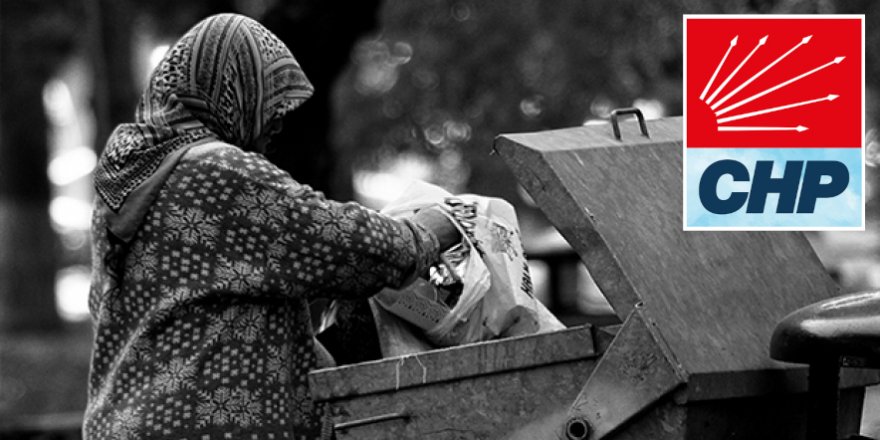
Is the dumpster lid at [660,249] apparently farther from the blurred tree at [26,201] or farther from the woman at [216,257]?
the blurred tree at [26,201]

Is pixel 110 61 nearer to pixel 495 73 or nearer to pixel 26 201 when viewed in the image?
pixel 495 73

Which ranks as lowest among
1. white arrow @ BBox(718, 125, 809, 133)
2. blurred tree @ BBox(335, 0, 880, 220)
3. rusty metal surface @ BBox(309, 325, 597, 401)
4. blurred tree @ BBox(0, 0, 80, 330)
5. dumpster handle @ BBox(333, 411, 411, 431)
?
blurred tree @ BBox(0, 0, 80, 330)

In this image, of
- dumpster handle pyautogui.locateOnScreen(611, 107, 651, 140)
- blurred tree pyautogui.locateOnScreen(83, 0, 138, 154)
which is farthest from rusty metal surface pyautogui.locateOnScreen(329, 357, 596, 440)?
blurred tree pyautogui.locateOnScreen(83, 0, 138, 154)

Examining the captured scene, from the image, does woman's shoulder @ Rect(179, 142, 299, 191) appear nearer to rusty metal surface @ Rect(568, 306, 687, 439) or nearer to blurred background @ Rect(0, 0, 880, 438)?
rusty metal surface @ Rect(568, 306, 687, 439)

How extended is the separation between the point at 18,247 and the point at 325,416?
555 inches

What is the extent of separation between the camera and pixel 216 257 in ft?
10.2

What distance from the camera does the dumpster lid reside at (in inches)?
121

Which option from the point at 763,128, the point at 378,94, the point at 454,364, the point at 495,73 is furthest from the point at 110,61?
the point at 454,364

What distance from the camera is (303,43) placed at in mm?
6543

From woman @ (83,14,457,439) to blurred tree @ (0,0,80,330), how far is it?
43.2 ft

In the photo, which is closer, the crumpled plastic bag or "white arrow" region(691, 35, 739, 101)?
the crumpled plastic bag

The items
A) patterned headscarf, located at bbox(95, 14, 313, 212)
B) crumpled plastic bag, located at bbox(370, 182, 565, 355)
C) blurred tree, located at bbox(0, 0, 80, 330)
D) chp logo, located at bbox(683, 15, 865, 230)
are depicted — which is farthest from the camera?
blurred tree, located at bbox(0, 0, 80, 330)

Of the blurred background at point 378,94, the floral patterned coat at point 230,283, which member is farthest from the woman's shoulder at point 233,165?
the blurred background at point 378,94

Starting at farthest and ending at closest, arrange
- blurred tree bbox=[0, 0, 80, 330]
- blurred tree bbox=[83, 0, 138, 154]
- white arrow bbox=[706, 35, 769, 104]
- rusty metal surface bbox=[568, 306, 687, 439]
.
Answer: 1. blurred tree bbox=[0, 0, 80, 330]
2. blurred tree bbox=[83, 0, 138, 154]
3. white arrow bbox=[706, 35, 769, 104]
4. rusty metal surface bbox=[568, 306, 687, 439]
